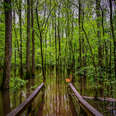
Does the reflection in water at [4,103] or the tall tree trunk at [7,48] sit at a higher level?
the tall tree trunk at [7,48]

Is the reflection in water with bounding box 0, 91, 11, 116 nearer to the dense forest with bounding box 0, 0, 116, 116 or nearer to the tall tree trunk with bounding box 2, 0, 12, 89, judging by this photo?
the dense forest with bounding box 0, 0, 116, 116

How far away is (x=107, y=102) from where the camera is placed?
15.2ft

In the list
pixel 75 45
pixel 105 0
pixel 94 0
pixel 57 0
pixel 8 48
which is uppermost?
pixel 57 0

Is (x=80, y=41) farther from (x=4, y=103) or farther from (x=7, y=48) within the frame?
(x=4, y=103)

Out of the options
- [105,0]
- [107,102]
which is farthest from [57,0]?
[107,102]

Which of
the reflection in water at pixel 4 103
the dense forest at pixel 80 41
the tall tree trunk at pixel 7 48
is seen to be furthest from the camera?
the tall tree trunk at pixel 7 48

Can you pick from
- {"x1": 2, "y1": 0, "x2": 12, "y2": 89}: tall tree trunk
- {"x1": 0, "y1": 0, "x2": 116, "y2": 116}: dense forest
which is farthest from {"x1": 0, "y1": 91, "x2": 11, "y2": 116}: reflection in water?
{"x1": 2, "y1": 0, "x2": 12, "y2": 89}: tall tree trunk

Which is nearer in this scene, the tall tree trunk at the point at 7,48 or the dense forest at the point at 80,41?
the dense forest at the point at 80,41

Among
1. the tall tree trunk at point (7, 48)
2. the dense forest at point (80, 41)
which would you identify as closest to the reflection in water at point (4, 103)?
the dense forest at point (80, 41)

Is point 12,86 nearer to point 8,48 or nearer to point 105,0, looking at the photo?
point 8,48

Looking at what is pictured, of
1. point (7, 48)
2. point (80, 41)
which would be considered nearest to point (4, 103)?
point (7, 48)

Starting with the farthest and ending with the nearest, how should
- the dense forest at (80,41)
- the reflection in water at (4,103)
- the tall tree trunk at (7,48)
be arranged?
the tall tree trunk at (7,48) → the dense forest at (80,41) → the reflection in water at (4,103)

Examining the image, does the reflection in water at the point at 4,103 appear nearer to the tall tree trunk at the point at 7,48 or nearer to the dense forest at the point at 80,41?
the dense forest at the point at 80,41

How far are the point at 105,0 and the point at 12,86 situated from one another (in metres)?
7.90
